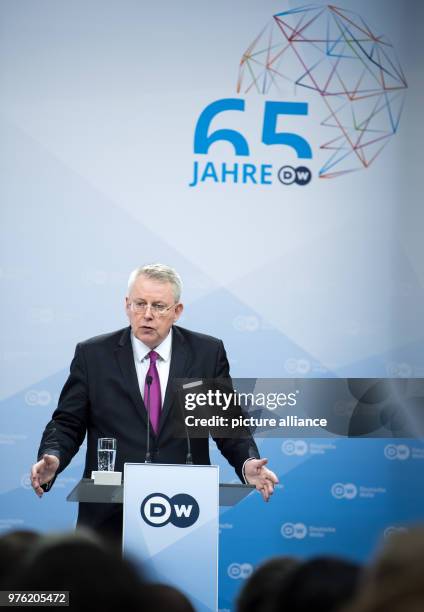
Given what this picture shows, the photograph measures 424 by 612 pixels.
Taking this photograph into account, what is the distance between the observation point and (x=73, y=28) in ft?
20.2

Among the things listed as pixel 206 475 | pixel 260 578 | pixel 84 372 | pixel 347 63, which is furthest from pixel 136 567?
pixel 347 63

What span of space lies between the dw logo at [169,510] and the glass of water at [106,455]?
2.08 feet

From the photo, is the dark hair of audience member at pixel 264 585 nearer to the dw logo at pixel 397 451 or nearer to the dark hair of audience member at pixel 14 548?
the dark hair of audience member at pixel 14 548

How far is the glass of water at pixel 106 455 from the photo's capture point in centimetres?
407

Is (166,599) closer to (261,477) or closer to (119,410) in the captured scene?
(261,477)

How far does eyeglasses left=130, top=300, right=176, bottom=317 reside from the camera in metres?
4.61

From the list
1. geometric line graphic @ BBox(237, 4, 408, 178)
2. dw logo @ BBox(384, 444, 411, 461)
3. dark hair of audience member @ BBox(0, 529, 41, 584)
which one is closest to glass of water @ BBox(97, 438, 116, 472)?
dw logo @ BBox(384, 444, 411, 461)

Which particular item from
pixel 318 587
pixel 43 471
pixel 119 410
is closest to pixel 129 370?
pixel 119 410

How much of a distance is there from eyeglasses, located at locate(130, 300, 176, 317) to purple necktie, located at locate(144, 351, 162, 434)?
0.68ft

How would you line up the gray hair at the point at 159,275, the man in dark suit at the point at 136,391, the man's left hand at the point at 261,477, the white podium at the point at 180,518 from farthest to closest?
the gray hair at the point at 159,275 < the man in dark suit at the point at 136,391 < the man's left hand at the point at 261,477 < the white podium at the point at 180,518

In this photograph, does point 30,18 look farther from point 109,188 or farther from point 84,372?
point 84,372

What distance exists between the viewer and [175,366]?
4531mm

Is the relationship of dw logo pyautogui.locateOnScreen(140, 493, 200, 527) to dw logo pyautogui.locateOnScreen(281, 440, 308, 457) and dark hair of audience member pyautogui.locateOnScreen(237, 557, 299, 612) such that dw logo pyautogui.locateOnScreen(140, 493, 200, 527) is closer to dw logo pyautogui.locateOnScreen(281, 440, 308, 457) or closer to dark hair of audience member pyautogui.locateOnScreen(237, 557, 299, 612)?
dark hair of audience member pyautogui.locateOnScreen(237, 557, 299, 612)

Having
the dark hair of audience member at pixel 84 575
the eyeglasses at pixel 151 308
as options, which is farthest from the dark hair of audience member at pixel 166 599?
the eyeglasses at pixel 151 308
